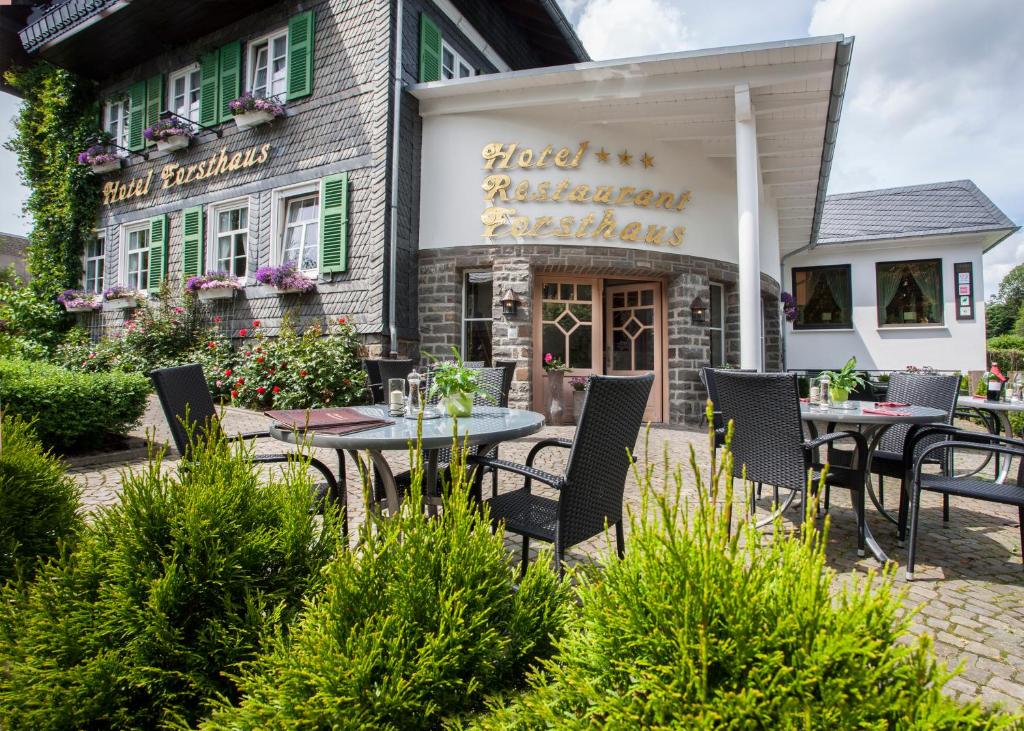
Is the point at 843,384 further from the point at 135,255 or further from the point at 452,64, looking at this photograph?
the point at 135,255

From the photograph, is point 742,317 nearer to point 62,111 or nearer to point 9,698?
point 9,698

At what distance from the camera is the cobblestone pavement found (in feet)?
6.29

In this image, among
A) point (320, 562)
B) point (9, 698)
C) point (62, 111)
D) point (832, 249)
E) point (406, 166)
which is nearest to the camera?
point (9, 698)

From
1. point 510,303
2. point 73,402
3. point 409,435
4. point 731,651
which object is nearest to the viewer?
point 731,651

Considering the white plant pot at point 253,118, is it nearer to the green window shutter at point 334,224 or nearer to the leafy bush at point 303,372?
the green window shutter at point 334,224

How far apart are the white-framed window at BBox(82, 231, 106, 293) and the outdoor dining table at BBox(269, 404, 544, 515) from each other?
11809 mm

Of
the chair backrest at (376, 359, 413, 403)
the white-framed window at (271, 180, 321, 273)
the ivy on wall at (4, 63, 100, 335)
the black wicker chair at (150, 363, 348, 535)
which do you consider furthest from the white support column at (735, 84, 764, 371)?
the ivy on wall at (4, 63, 100, 335)

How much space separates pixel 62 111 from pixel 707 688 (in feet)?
50.9

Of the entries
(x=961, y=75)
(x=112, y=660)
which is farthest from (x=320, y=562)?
(x=961, y=75)

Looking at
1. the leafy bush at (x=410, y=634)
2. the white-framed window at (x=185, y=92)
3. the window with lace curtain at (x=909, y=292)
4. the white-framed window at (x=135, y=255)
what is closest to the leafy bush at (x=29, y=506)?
the leafy bush at (x=410, y=634)

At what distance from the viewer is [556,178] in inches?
299

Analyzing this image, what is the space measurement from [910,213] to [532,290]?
1165 cm

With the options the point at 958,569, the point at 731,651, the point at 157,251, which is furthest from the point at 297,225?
the point at 731,651

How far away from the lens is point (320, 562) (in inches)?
57.8
